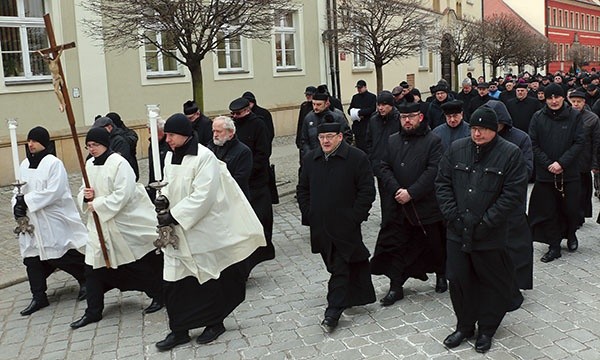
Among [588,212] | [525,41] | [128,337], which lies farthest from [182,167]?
[525,41]

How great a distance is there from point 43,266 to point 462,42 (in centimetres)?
2552

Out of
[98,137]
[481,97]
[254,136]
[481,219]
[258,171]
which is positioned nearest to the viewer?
[481,219]

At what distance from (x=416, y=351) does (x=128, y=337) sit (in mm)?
2401

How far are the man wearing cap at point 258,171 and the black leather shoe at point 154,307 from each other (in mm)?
1043

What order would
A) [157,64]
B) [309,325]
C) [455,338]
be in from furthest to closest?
1. [157,64]
2. [309,325]
3. [455,338]

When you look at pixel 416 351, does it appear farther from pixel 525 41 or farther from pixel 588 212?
pixel 525 41

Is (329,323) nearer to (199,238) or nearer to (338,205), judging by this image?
(338,205)

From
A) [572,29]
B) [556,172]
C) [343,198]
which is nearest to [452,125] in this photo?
[556,172]

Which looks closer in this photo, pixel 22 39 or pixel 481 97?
pixel 481 97

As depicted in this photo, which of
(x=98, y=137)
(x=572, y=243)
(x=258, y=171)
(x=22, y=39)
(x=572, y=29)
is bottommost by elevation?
(x=572, y=243)

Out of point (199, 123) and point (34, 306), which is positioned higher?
point (199, 123)

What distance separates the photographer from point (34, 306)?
664cm

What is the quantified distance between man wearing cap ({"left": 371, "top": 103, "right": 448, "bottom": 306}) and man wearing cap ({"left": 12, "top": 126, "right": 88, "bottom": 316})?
2922 mm

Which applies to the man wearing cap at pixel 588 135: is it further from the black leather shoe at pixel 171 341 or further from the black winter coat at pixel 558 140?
the black leather shoe at pixel 171 341
